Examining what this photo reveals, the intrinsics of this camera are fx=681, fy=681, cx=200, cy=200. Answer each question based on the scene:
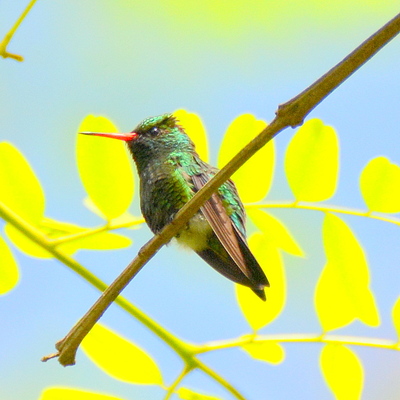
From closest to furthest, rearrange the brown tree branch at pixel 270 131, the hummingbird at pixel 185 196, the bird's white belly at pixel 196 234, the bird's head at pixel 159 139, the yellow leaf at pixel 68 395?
1. the brown tree branch at pixel 270 131
2. the yellow leaf at pixel 68 395
3. the hummingbird at pixel 185 196
4. the bird's white belly at pixel 196 234
5. the bird's head at pixel 159 139

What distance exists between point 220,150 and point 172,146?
0.79 metres

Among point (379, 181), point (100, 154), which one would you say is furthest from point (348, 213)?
point (100, 154)

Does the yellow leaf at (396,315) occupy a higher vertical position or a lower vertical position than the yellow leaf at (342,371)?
higher

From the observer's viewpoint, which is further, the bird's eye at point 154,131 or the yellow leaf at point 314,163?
the bird's eye at point 154,131

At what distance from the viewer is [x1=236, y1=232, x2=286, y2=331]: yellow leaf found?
5.99 ft

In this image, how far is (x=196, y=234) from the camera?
2.43m

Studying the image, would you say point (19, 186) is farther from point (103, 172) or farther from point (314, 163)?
point (314, 163)

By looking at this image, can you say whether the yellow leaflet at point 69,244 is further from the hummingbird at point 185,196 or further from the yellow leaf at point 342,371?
the yellow leaf at point 342,371

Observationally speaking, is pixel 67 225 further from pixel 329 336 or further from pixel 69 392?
pixel 329 336

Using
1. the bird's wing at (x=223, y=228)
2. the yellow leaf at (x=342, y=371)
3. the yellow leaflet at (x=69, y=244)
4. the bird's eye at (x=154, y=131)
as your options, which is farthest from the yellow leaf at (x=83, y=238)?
the bird's eye at (x=154, y=131)

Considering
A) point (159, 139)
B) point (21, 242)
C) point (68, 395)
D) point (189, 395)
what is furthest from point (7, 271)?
point (159, 139)

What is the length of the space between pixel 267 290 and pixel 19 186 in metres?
0.72

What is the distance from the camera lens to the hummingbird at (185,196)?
2154 mm

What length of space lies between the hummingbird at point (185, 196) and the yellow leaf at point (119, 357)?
39 centimetres
